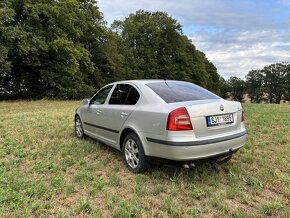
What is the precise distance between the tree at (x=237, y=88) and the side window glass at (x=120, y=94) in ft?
243

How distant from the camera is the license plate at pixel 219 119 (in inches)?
154

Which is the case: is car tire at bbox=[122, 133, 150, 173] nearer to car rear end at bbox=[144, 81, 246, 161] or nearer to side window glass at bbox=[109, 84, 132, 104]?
car rear end at bbox=[144, 81, 246, 161]

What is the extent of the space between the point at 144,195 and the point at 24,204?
1425 millimetres

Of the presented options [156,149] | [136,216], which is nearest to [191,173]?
[156,149]

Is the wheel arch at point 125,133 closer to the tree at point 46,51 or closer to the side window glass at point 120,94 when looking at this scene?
the side window glass at point 120,94

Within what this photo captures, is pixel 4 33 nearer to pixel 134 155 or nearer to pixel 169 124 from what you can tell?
pixel 134 155

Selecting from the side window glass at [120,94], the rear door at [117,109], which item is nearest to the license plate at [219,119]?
the rear door at [117,109]

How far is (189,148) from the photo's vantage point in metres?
3.71

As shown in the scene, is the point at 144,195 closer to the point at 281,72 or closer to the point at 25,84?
the point at 25,84

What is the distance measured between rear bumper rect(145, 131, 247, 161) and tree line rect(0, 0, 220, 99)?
669 inches

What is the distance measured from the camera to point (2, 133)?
7.39 metres

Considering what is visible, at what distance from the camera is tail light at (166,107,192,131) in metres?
3.75

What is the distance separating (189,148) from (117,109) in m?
1.67

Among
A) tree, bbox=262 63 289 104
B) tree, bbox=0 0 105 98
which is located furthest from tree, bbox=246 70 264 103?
tree, bbox=0 0 105 98
